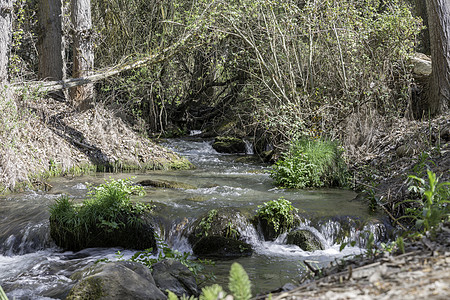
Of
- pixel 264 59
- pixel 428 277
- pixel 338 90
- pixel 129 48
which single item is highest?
pixel 129 48

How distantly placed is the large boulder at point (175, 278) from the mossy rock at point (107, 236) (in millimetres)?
1680

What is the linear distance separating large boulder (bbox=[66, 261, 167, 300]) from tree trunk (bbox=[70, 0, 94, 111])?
9.52 meters

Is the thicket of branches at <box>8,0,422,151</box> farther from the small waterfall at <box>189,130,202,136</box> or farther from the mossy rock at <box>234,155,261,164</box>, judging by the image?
the small waterfall at <box>189,130,202,136</box>

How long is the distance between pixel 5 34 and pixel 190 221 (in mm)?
6675

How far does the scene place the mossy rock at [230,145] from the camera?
49.3 feet

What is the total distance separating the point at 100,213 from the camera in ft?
20.2

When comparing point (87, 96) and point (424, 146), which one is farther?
point (87, 96)

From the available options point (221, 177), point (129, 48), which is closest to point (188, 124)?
point (129, 48)

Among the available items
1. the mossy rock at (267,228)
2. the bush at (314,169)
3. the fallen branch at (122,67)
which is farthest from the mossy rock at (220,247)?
the fallen branch at (122,67)

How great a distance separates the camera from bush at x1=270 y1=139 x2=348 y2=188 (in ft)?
30.0

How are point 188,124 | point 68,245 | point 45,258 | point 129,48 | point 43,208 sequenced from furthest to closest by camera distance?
point 188,124 → point 129,48 → point 43,208 → point 68,245 → point 45,258

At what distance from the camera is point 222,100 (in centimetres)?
1716

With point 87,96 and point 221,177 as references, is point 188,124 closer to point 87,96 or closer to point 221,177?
point 87,96

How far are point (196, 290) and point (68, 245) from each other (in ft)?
8.77
